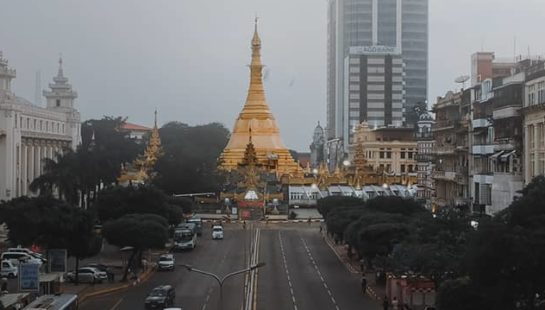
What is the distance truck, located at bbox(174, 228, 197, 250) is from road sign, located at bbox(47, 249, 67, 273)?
21441mm

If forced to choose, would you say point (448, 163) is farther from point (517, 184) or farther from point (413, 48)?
point (413, 48)

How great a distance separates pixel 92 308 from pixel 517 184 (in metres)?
24.3

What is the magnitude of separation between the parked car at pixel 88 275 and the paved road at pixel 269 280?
2458 mm

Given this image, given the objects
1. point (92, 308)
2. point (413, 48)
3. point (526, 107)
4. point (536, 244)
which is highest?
point (413, 48)

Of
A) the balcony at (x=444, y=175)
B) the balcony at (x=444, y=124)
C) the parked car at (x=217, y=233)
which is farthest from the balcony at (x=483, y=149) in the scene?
the parked car at (x=217, y=233)

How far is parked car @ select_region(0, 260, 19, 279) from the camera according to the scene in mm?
50981

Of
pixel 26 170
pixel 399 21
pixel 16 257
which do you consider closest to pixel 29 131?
pixel 26 170

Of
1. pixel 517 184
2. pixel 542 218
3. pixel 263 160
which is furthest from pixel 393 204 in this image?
pixel 263 160

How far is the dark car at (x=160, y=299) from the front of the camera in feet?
134

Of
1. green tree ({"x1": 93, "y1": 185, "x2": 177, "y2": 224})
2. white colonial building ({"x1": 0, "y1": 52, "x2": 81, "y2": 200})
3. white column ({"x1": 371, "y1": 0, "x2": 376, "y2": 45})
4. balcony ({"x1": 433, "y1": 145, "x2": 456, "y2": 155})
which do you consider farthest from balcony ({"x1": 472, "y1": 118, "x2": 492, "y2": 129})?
white column ({"x1": 371, "y1": 0, "x2": 376, "y2": 45})

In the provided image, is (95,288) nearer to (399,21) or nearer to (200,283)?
(200,283)

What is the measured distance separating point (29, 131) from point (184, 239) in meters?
26.2

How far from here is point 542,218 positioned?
29.9 metres

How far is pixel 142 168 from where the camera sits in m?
102
